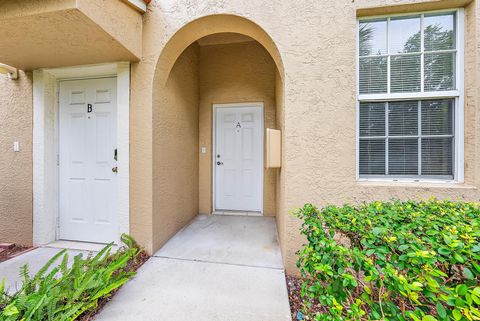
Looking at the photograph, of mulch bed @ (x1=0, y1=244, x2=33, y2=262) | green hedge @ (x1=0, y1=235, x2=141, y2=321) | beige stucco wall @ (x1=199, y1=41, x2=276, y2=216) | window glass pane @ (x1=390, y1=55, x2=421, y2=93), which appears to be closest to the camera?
green hedge @ (x1=0, y1=235, x2=141, y2=321)

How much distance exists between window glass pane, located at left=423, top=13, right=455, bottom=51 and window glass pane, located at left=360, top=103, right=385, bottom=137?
81cm

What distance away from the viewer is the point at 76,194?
3312mm

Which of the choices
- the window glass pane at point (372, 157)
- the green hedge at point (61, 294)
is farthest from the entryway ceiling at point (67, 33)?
the window glass pane at point (372, 157)

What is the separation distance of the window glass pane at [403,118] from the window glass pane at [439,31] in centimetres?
66

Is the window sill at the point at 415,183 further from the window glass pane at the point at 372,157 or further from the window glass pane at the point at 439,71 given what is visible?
the window glass pane at the point at 439,71

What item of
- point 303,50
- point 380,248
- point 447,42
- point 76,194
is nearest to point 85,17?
point 303,50

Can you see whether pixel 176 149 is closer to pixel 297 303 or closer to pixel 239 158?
pixel 239 158

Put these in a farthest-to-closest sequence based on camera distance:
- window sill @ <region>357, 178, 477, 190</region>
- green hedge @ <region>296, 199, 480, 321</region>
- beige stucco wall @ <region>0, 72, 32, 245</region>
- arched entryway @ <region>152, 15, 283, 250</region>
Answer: arched entryway @ <region>152, 15, 283, 250</region> < beige stucco wall @ <region>0, 72, 32, 245</region> < window sill @ <region>357, 178, 477, 190</region> < green hedge @ <region>296, 199, 480, 321</region>

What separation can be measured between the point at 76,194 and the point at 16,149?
3.67 ft

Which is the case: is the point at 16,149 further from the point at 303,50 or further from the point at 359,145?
the point at 359,145

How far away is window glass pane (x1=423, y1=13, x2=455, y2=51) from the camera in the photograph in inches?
93.2

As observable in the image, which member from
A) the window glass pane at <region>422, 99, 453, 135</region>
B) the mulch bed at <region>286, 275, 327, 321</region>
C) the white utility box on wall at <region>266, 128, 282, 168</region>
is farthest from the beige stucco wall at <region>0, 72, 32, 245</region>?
the window glass pane at <region>422, 99, 453, 135</region>

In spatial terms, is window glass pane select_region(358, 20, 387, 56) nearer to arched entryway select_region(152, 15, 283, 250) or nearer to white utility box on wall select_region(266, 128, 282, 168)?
white utility box on wall select_region(266, 128, 282, 168)

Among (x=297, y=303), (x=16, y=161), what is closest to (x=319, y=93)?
(x=297, y=303)
